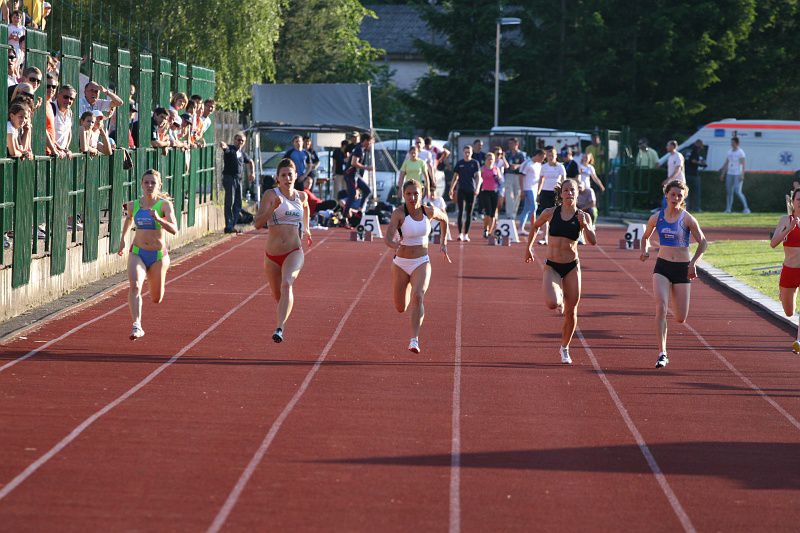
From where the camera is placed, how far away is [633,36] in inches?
2223

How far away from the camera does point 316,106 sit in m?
33.5

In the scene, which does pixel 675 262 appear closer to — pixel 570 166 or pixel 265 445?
pixel 265 445

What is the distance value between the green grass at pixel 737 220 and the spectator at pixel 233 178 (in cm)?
1298

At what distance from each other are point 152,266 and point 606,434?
5.57m

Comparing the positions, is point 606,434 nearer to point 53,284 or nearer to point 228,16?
point 53,284

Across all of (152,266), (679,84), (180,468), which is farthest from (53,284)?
(679,84)

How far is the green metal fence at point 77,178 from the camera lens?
15.3 meters

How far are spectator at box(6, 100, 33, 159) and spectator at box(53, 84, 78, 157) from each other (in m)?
1.36

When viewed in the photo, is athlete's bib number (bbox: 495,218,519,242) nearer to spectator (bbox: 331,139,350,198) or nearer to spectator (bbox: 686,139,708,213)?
spectator (bbox: 331,139,350,198)

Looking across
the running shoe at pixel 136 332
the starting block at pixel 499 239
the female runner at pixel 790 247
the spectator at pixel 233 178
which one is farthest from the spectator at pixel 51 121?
the starting block at pixel 499 239

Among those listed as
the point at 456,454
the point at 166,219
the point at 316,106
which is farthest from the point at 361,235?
the point at 456,454

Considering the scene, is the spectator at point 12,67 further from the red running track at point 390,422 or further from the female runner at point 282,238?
the female runner at point 282,238

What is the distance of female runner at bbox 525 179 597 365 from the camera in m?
13.7

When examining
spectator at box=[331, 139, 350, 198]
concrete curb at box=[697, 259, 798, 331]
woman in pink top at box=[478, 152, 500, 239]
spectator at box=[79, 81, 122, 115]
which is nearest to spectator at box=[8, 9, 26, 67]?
spectator at box=[79, 81, 122, 115]
